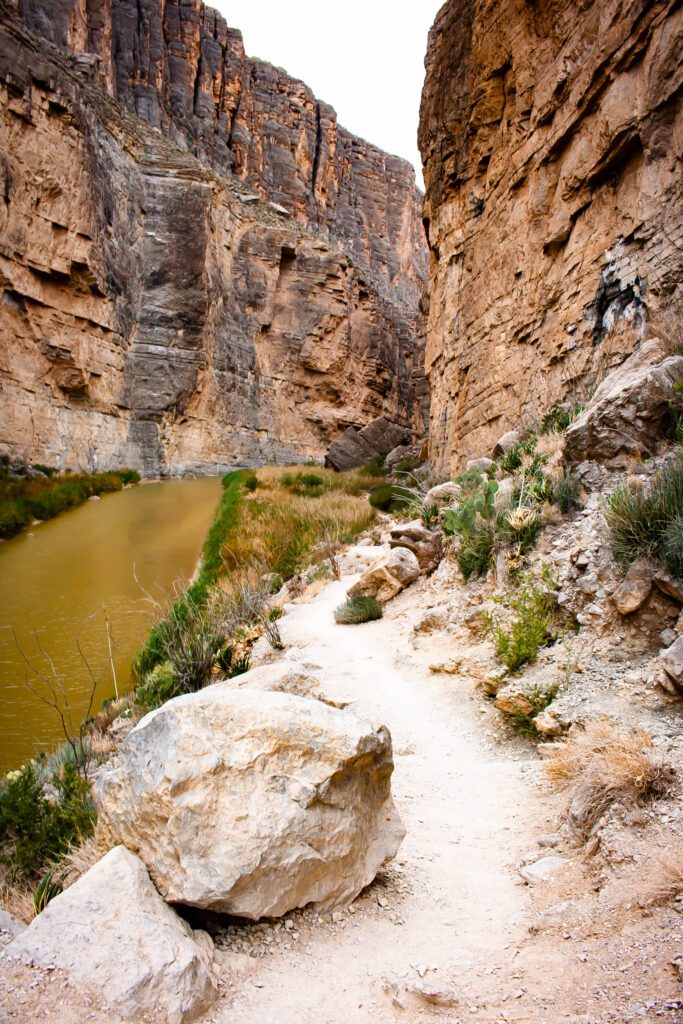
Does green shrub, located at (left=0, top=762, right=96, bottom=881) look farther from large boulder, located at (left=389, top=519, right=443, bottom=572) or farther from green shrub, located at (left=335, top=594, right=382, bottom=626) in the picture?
large boulder, located at (left=389, top=519, right=443, bottom=572)

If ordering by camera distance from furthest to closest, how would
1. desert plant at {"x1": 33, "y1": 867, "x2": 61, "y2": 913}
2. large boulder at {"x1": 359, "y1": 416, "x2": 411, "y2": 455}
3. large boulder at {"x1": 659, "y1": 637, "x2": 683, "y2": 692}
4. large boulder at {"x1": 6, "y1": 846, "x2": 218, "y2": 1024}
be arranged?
large boulder at {"x1": 359, "y1": 416, "x2": 411, "y2": 455} → large boulder at {"x1": 659, "y1": 637, "x2": 683, "y2": 692} → desert plant at {"x1": 33, "y1": 867, "x2": 61, "y2": 913} → large boulder at {"x1": 6, "y1": 846, "x2": 218, "y2": 1024}

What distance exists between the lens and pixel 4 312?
69.4 ft

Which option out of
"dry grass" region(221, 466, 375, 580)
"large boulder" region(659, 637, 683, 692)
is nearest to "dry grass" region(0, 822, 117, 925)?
"large boulder" region(659, 637, 683, 692)

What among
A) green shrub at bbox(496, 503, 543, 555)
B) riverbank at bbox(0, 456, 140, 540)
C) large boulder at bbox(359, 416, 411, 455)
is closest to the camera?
green shrub at bbox(496, 503, 543, 555)

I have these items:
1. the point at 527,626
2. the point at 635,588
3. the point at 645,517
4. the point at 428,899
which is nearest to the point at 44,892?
the point at 428,899

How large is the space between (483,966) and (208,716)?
1.44m

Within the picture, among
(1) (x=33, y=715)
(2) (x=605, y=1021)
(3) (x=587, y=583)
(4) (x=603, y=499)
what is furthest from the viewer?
(1) (x=33, y=715)

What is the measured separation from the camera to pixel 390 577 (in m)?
8.38

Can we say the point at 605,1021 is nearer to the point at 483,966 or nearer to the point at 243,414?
the point at 483,966

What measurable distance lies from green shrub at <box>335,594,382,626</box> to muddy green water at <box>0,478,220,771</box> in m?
2.92

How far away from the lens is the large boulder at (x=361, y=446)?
29875 mm

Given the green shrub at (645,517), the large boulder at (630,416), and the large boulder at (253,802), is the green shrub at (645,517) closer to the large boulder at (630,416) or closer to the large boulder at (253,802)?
the large boulder at (630,416)

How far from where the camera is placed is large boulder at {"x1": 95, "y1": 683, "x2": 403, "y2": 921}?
2.25 metres

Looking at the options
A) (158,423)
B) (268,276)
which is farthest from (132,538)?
(268,276)
